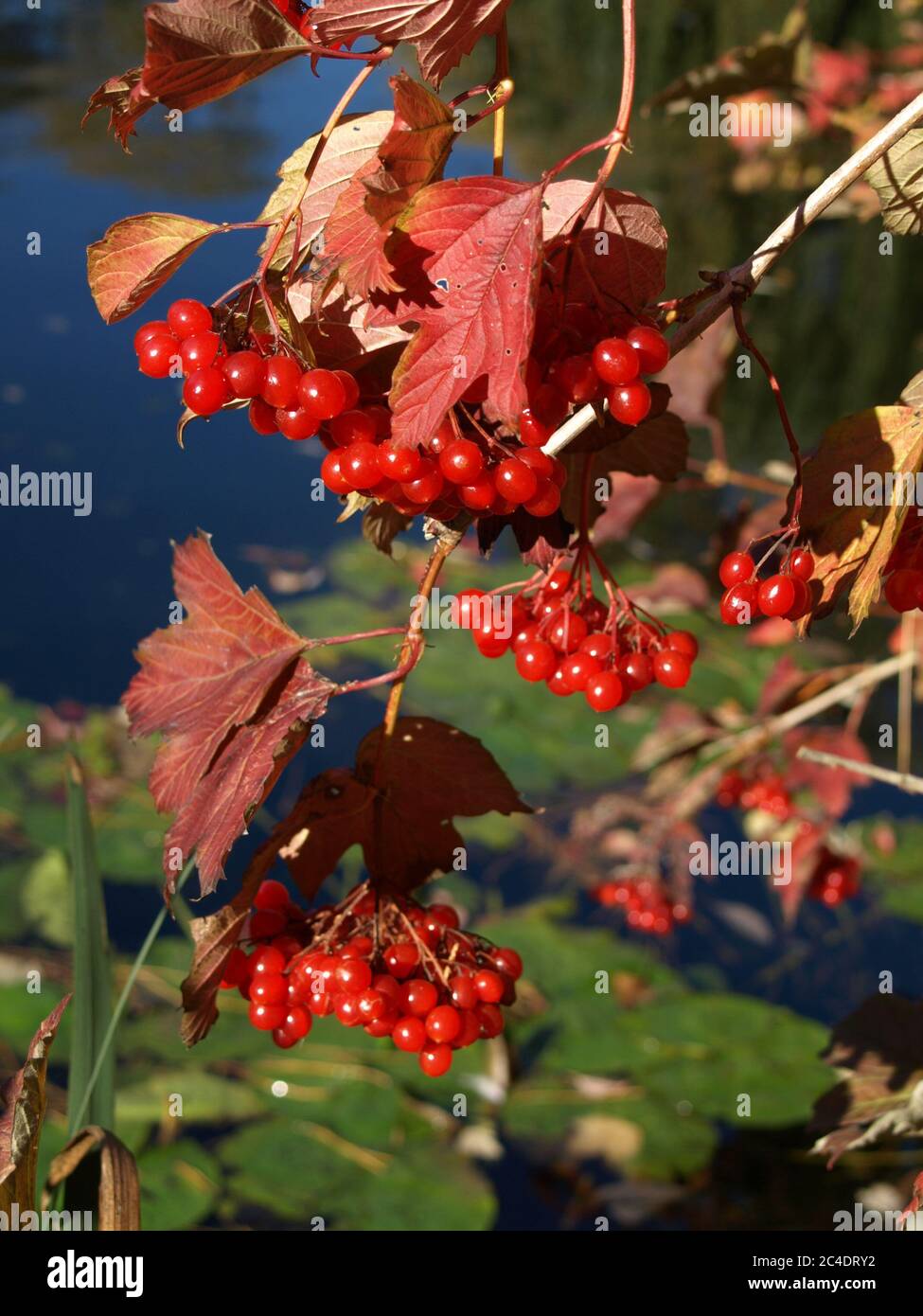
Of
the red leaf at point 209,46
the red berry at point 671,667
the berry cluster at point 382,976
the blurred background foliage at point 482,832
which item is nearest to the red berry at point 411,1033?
the berry cluster at point 382,976

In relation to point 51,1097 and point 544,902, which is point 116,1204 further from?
point 544,902

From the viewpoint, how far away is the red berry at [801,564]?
2.00 feet

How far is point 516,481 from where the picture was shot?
0.52 meters

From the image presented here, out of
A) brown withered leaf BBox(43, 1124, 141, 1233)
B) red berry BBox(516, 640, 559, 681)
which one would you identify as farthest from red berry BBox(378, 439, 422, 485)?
brown withered leaf BBox(43, 1124, 141, 1233)

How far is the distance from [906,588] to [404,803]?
319 millimetres

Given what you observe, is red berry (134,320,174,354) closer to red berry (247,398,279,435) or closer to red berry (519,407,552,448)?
red berry (247,398,279,435)

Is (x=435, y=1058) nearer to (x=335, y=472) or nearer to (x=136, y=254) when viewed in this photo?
(x=335, y=472)

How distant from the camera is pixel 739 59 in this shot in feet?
4.37

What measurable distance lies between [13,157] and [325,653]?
2.68m

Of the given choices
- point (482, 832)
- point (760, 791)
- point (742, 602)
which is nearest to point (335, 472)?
point (742, 602)

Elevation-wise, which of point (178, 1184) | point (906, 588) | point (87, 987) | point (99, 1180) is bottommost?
point (178, 1184)

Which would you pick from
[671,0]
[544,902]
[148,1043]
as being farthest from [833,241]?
[148,1043]

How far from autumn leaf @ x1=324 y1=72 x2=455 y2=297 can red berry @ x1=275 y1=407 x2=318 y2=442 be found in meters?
0.06

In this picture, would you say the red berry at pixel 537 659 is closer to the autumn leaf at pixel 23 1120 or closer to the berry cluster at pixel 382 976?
the berry cluster at pixel 382 976
